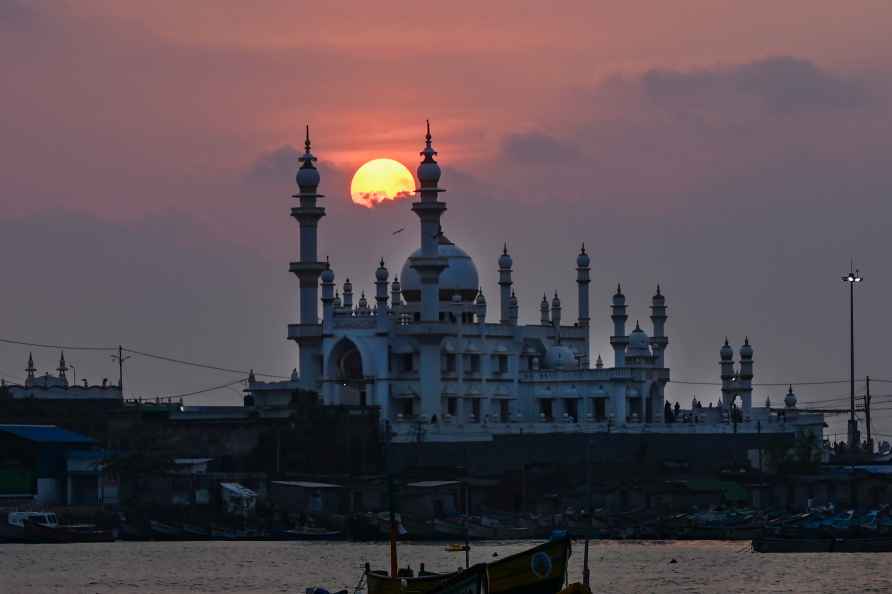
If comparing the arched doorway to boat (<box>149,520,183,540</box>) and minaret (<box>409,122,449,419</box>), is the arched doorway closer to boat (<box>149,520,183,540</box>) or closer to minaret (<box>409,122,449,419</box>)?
minaret (<box>409,122,449,419</box>)

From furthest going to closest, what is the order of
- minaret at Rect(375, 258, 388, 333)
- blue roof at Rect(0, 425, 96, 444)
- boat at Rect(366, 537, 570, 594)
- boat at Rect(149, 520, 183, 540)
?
minaret at Rect(375, 258, 388, 333), blue roof at Rect(0, 425, 96, 444), boat at Rect(149, 520, 183, 540), boat at Rect(366, 537, 570, 594)

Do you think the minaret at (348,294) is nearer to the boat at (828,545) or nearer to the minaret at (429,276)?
the minaret at (429,276)

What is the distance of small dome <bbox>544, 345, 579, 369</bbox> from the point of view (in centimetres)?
16724

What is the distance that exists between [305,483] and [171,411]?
12.9m

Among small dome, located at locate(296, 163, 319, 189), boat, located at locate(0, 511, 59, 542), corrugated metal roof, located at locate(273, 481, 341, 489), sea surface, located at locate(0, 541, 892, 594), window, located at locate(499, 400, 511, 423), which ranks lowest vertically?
sea surface, located at locate(0, 541, 892, 594)

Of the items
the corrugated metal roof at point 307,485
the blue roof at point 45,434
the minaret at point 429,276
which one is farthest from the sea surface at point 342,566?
the minaret at point 429,276

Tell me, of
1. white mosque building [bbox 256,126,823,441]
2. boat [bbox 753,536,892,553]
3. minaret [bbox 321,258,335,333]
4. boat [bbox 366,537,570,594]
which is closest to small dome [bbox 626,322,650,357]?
white mosque building [bbox 256,126,823,441]

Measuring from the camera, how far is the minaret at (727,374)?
552 ft

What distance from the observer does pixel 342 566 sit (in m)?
119

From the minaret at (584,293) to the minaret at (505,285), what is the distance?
4458mm

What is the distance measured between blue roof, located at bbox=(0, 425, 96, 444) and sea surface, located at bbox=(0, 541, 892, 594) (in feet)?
37.9


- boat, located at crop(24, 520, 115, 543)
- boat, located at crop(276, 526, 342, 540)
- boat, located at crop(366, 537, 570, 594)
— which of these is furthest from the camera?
boat, located at crop(276, 526, 342, 540)

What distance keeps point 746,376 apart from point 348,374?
84.5ft

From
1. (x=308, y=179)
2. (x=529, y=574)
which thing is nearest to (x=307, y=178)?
(x=308, y=179)
